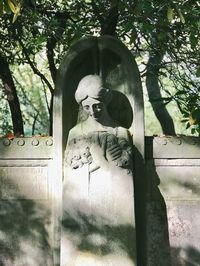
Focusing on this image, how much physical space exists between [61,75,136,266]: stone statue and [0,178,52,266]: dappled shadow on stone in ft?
1.27

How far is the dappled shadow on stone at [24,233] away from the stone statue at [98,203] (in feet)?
1.27

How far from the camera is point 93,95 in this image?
17.7 feet

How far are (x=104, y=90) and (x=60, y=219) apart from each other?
129 centimetres

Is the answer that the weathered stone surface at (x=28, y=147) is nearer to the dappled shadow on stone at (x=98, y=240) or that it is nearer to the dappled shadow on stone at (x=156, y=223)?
the dappled shadow on stone at (x=98, y=240)

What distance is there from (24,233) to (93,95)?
1.51 meters

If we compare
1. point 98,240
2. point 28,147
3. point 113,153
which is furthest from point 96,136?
point 98,240

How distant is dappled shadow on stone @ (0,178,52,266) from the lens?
5.70m

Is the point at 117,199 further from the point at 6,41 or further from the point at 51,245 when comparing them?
the point at 6,41

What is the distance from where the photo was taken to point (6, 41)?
32.7 ft

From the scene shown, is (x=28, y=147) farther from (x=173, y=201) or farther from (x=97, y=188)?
(x=173, y=201)

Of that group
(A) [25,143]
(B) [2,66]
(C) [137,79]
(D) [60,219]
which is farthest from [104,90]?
(B) [2,66]

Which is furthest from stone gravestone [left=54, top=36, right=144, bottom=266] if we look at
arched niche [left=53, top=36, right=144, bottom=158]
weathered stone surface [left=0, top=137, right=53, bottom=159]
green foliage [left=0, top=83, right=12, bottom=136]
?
green foliage [left=0, top=83, right=12, bottom=136]

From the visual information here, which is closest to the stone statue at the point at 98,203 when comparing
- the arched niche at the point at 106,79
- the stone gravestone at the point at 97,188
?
the stone gravestone at the point at 97,188

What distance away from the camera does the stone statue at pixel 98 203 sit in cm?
535
